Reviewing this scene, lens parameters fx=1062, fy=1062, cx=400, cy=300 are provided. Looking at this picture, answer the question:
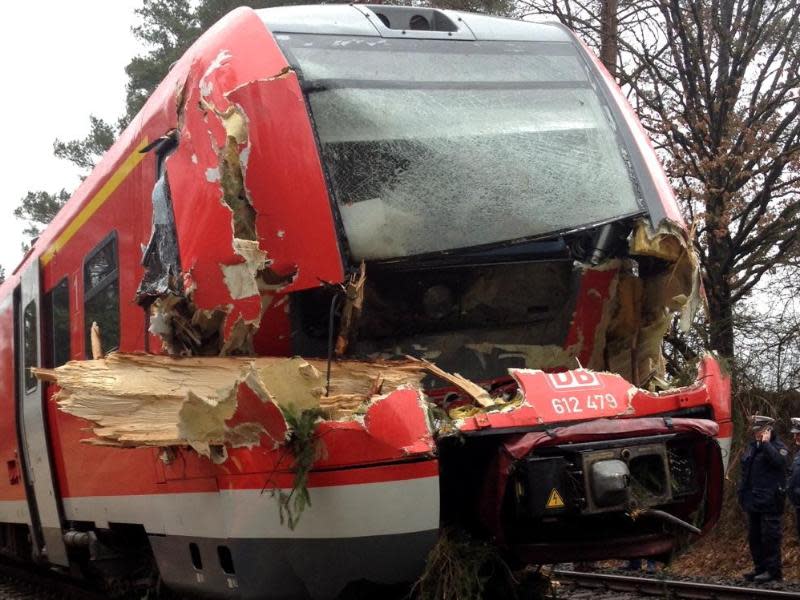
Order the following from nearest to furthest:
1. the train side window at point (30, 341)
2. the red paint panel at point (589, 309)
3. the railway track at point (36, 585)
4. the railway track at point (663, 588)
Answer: the red paint panel at point (589, 309) → the railway track at point (663, 588) → the train side window at point (30, 341) → the railway track at point (36, 585)

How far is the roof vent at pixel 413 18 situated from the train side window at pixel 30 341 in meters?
3.69

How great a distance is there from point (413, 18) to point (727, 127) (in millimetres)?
8278

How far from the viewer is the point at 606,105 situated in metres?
5.50

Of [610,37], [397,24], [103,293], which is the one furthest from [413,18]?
[610,37]

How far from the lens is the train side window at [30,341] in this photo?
7688 mm

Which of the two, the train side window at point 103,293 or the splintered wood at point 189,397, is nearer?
the splintered wood at point 189,397

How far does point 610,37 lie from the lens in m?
13.7

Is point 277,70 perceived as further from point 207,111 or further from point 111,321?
point 111,321

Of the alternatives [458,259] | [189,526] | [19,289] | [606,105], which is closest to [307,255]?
[458,259]

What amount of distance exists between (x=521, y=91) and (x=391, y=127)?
793 mm

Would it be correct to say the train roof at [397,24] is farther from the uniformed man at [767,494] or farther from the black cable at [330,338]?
the uniformed man at [767,494]

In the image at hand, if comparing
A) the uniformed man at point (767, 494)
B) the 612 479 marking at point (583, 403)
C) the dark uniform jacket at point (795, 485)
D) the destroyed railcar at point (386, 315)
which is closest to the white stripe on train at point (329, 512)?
the destroyed railcar at point (386, 315)

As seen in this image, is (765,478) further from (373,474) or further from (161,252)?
(161,252)

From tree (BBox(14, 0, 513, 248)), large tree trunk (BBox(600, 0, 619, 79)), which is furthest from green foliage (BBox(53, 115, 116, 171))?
large tree trunk (BBox(600, 0, 619, 79))
